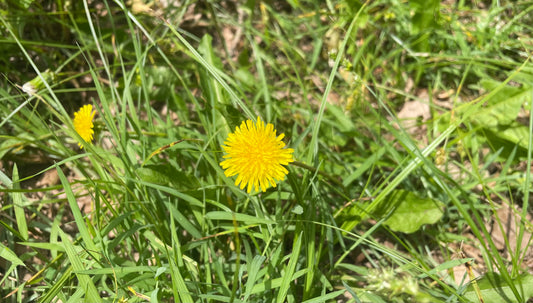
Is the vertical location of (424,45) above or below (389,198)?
above

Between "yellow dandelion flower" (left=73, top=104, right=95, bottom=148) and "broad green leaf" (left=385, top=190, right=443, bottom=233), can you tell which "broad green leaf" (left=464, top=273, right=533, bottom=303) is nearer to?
"broad green leaf" (left=385, top=190, right=443, bottom=233)

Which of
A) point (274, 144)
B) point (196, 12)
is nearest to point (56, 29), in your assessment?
point (196, 12)

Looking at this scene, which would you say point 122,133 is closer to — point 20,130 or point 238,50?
point 20,130

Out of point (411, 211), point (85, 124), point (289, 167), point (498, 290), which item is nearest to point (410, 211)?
point (411, 211)

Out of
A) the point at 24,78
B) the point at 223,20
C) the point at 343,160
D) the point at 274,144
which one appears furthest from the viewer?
the point at 223,20

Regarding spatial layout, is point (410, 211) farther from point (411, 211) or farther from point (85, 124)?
point (85, 124)

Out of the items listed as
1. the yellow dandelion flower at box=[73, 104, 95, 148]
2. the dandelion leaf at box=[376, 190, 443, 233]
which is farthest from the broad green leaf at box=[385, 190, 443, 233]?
the yellow dandelion flower at box=[73, 104, 95, 148]

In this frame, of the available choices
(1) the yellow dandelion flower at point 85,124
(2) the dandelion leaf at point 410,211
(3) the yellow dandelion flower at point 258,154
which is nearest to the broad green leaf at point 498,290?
(2) the dandelion leaf at point 410,211

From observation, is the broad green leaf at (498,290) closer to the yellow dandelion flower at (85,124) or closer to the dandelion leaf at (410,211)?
the dandelion leaf at (410,211)
